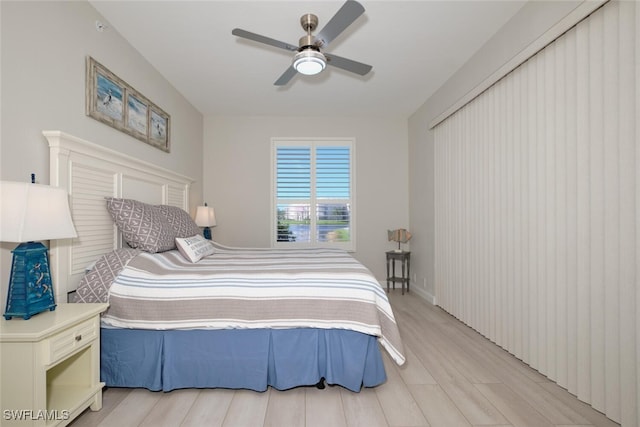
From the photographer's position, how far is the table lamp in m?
1.25

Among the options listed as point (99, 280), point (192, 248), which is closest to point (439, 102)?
point (192, 248)

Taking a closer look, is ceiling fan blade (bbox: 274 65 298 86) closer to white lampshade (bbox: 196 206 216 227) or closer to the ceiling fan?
the ceiling fan

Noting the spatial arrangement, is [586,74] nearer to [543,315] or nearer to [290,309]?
[543,315]

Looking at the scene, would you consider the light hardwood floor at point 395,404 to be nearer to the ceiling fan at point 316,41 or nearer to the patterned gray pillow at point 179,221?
the patterned gray pillow at point 179,221

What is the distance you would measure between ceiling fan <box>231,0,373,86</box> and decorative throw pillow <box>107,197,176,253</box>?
4.80 ft

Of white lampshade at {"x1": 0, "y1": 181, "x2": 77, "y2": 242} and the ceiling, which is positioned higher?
the ceiling

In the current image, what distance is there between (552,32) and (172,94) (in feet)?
11.8

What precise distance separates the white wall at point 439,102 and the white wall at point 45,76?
3151 millimetres

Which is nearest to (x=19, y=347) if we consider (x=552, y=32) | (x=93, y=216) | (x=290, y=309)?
(x=93, y=216)

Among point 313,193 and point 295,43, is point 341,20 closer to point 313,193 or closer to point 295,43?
point 295,43

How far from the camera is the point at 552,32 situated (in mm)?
1838

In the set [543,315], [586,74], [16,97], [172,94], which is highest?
[172,94]

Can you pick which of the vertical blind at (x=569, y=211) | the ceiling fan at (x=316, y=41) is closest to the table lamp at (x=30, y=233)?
the ceiling fan at (x=316, y=41)

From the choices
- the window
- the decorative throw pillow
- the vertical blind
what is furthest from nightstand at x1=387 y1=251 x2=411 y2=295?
the decorative throw pillow
